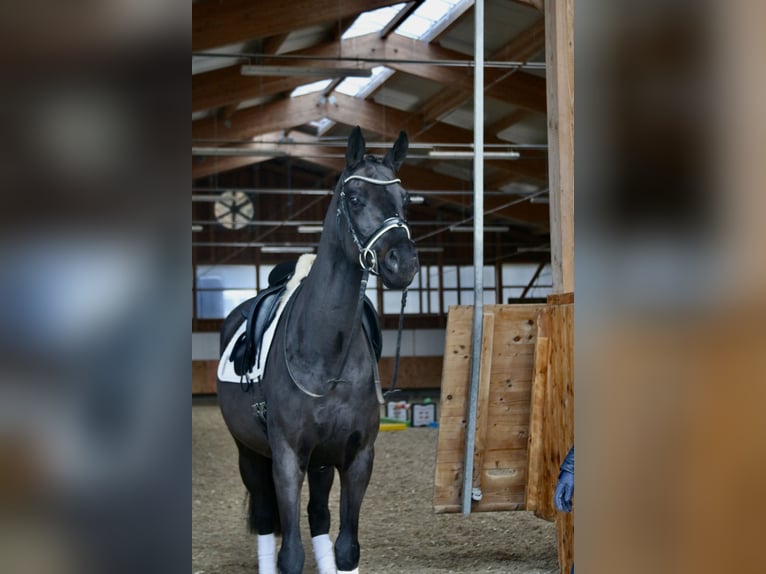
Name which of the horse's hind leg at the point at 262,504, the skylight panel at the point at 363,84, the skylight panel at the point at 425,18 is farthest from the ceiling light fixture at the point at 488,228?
the horse's hind leg at the point at 262,504

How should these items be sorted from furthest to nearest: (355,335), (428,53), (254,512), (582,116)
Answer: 1. (428,53)
2. (254,512)
3. (355,335)
4. (582,116)

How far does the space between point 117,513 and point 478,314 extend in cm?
324

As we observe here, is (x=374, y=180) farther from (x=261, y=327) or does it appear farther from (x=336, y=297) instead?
(x=261, y=327)

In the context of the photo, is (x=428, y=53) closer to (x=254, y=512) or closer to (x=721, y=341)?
(x=254, y=512)

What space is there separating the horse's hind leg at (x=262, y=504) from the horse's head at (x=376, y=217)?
145 centimetres

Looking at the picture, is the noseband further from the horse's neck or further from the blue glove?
the blue glove

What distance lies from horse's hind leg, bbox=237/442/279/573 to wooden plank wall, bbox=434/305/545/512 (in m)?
0.81

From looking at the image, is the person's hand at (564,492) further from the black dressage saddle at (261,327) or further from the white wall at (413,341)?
the white wall at (413,341)

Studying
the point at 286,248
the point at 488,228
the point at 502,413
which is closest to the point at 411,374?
the point at 488,228

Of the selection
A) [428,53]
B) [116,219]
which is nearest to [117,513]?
[116,219]

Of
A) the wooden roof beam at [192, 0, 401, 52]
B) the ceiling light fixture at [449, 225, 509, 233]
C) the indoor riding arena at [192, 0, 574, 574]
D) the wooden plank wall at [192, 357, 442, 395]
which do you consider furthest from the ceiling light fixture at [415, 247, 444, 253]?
the wooden roof beam at [192, 0, 401, 52]

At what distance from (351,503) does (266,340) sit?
74 cm

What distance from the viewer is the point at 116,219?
75cm

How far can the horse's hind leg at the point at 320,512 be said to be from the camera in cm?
349
